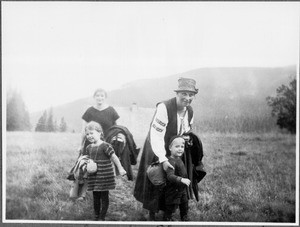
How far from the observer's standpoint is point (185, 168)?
479 cm

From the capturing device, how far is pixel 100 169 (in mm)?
4820

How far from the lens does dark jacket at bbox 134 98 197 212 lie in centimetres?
480

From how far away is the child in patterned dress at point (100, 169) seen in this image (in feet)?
15.8

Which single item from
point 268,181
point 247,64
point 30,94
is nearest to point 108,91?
point 30,94

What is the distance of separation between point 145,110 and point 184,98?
436 mm

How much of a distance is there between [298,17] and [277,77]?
2.36 feet

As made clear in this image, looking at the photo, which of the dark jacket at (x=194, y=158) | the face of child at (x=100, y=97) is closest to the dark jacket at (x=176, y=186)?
the dark jacket at (x=194, y=158)

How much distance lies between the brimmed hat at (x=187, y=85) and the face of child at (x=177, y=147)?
1.76 ft

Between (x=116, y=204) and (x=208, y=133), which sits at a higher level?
(x=208, y=133)

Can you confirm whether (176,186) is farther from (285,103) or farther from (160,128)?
(285,103)

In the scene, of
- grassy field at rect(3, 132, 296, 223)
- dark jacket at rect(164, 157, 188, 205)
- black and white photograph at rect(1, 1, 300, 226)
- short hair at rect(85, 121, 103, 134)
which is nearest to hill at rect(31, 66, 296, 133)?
black and white photograph at rect(1, 1, 300, 226)

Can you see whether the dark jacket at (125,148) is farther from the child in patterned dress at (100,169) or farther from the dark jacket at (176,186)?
the dark jacket at (176,186)

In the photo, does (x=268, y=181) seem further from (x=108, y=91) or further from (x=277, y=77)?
(x=108, y=91)

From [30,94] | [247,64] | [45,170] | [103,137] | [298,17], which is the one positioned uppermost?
[298,17]
